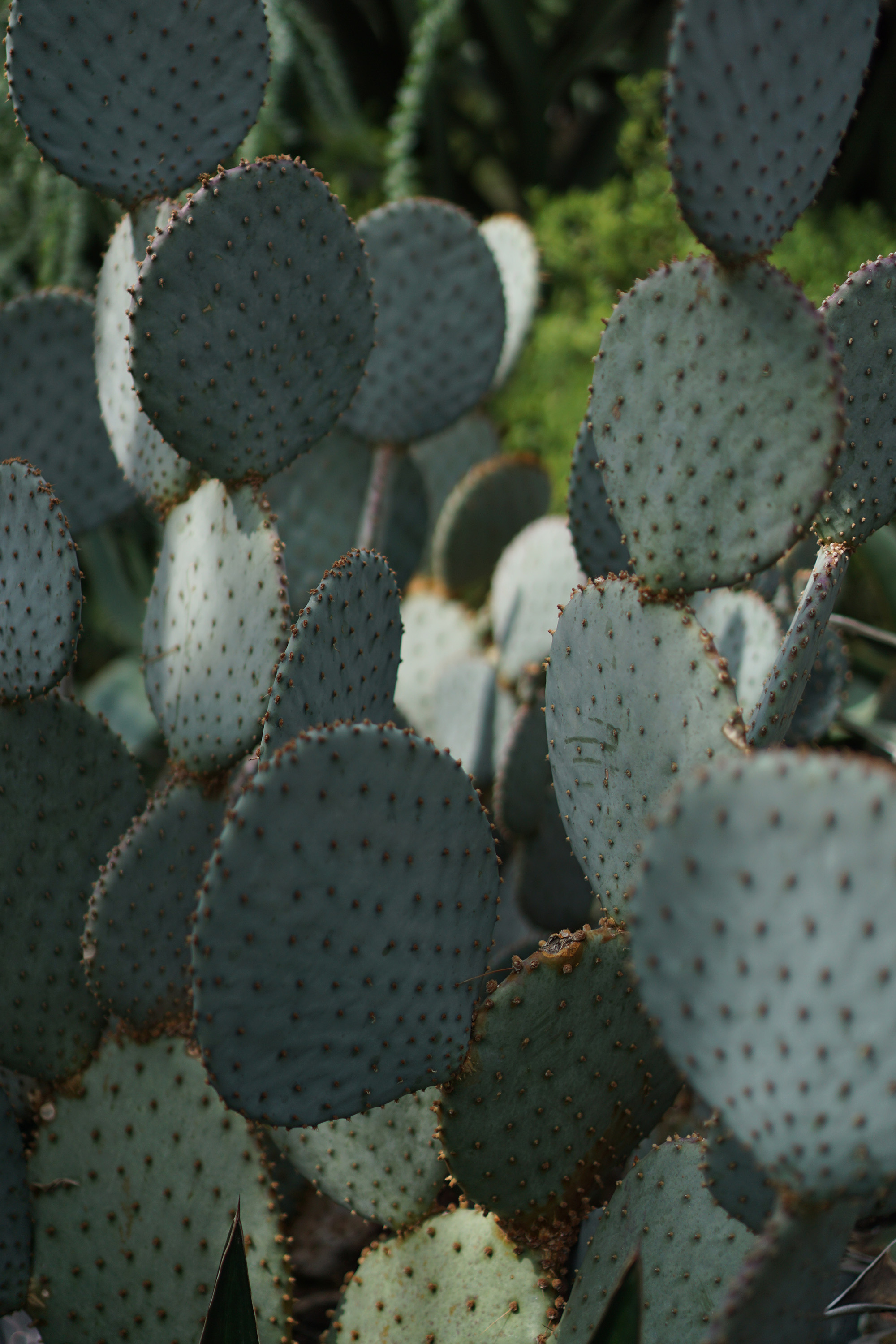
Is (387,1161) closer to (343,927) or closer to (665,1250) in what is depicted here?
(665,1250)

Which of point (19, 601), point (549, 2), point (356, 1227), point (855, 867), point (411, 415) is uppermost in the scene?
point (549, 2)

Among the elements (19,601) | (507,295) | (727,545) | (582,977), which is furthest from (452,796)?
(507,295)

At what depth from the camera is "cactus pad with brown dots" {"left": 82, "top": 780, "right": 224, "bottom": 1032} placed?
1.42m

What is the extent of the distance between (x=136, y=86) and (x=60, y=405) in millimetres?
600

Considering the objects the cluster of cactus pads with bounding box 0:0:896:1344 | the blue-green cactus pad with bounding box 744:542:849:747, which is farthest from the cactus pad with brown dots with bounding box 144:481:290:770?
the blue-green cactus pad with bounding box 744:542:849:747

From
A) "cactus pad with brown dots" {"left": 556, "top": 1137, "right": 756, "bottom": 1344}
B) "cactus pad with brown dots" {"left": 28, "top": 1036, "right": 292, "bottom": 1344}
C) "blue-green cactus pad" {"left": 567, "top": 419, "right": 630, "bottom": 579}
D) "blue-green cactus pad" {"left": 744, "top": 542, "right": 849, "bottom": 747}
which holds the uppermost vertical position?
"blue-green cactus pad" {"left": 567, "top": 419, "right": 630, "bottom": 579}

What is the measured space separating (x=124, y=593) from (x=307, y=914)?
7.75 ft

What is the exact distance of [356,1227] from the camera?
5.77ft

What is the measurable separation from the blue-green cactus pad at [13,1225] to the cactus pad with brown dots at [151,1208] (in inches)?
0.7

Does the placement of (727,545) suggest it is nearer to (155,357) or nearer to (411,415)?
(155,357)

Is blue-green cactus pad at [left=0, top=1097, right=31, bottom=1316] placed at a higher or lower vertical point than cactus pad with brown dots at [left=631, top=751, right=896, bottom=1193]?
lower

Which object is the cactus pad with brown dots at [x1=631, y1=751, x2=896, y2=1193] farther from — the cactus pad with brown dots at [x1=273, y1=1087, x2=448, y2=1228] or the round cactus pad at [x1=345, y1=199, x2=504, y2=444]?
the round cactus pad at [x1=345, y1=199, x2=504, y2=444]

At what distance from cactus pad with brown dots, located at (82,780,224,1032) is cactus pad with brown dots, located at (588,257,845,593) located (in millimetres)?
681

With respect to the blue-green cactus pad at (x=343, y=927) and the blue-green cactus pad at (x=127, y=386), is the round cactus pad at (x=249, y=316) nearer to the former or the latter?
the blue-green cactus pad at (x=127, y=386)
